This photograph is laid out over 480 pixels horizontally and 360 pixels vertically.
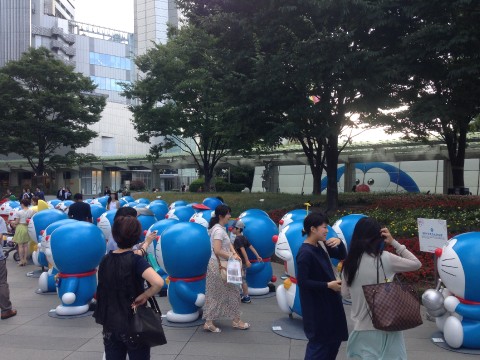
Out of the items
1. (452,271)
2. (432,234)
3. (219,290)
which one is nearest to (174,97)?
(219,290)

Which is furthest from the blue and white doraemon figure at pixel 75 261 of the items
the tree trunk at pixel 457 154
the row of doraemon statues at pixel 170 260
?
the tree trunk at pixel 457 154

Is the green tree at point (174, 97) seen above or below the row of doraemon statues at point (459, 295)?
above

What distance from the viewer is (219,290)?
6359 millimetres

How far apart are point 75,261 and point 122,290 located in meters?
4.12

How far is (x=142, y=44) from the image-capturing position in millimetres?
89312

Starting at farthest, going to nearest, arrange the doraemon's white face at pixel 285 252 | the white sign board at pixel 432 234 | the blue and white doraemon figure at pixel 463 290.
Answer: the white sign board at pixel 432 234, the doraemon's white face at pixel 285 252, the blue and white doraemon figure at pixel 463 290

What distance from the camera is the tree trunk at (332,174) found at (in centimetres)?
1498

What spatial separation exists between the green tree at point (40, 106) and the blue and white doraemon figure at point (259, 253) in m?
24.1

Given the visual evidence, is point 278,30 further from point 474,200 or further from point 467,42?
point 474,200

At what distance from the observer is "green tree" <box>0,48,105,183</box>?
28328mm

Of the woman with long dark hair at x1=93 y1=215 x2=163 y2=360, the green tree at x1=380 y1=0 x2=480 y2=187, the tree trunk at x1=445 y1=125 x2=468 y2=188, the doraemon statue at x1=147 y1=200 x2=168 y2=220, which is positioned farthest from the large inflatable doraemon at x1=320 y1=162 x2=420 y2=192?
the woman with long dark hair at x1=93 y1=215 x2=163 y2=360

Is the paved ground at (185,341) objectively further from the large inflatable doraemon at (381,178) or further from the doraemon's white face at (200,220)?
the large inflatable doraemon at (381,178)

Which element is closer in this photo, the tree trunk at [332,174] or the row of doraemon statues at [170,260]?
the row of doraemon statues at [170,260]

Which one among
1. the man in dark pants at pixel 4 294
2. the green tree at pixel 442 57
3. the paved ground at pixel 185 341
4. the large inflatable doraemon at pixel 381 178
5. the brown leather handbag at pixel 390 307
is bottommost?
the paved ground at pixel 185 341
